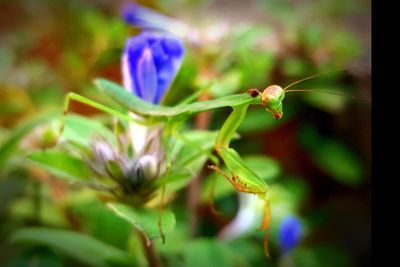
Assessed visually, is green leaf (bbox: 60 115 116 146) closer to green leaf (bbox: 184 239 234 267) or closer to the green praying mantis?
the green praying mantis

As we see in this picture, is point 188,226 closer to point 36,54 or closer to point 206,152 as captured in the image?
point 206,152

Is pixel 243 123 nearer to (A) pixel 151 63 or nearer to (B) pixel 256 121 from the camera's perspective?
(B) pixel 256 121

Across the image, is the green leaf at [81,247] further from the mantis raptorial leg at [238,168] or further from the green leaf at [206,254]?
the mantis raptorial leg at [238,168]

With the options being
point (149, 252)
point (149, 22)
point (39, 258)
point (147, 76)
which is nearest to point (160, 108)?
point (147, 76)

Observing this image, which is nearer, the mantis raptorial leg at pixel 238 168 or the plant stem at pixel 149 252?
the mantis raptorial leg at pixel 238 168

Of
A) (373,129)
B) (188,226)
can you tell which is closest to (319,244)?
(188,226)

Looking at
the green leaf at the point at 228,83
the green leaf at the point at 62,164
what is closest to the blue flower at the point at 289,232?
the green leaf at the point at 228,83
